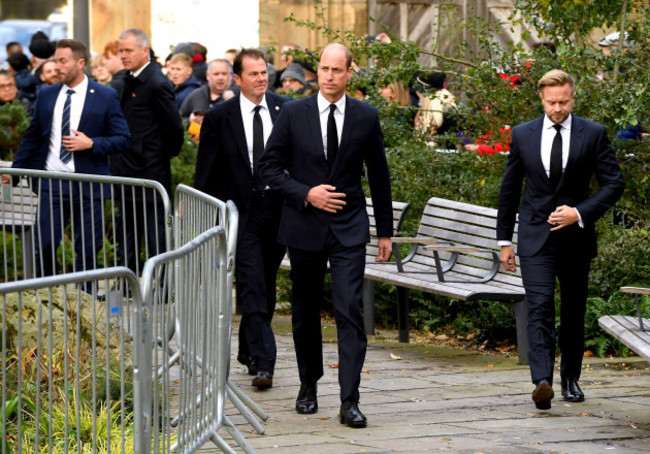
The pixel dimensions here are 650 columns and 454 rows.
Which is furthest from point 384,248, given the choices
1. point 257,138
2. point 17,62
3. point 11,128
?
point 17,62

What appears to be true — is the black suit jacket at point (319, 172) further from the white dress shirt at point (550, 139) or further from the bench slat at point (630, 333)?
the bench slat at point (630, 333)

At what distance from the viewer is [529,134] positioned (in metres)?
7.95

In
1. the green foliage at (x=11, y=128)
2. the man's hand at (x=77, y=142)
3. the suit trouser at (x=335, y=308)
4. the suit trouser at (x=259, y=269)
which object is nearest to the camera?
the suit trouser at (x=335, y=308)

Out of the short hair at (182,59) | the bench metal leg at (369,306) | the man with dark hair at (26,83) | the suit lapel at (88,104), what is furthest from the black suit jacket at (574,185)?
the man with dark hair at (26,83)

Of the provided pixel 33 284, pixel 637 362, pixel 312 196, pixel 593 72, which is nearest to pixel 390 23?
pixel 593 72

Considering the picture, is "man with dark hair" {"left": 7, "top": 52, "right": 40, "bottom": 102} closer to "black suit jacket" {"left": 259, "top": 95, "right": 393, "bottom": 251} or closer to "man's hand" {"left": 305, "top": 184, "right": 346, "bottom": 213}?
"black suit jacket" {"left": 259, "top": 95, "right": 393, "bottom": 251}

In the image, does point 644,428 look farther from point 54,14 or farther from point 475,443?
point 54,14

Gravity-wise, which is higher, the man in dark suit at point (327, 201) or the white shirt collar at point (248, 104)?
the white shirt collar at point (248, 104)

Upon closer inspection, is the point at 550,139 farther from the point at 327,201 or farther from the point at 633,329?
the point at 327,201

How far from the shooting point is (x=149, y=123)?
11.5m

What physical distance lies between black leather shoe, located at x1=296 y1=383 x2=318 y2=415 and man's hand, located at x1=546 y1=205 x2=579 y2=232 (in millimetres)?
1609

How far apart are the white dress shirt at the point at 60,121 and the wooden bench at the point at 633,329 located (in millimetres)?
4723

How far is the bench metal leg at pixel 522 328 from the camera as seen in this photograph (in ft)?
30.0

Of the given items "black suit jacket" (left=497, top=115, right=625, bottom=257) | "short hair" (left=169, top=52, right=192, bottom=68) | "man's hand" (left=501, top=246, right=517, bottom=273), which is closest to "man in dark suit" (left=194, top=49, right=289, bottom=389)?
"man's hand" (left=501, top=246, right=517, bottom=273)
